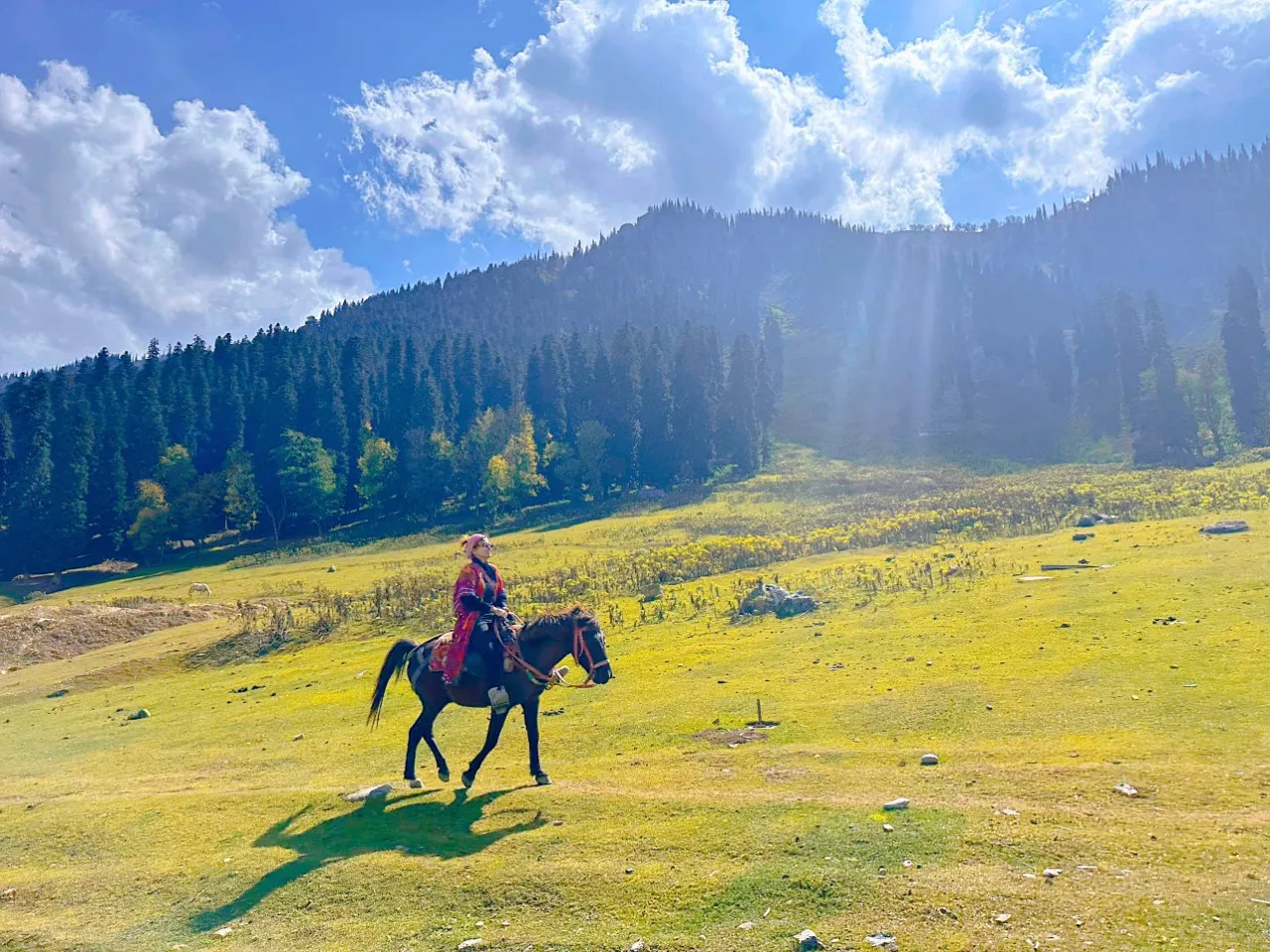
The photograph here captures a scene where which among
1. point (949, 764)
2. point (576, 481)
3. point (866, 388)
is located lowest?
point (949, 764)

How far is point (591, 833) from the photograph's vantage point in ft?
32.4

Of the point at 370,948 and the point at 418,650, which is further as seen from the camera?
the point at 418,650

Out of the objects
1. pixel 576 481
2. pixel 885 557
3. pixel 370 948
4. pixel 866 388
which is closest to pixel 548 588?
pixel 885 557

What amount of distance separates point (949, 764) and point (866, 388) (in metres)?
139

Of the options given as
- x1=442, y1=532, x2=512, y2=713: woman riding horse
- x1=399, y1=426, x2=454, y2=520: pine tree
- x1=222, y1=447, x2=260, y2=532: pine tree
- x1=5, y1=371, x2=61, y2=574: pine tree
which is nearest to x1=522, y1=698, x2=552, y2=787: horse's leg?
x1=442, y1=532, x2=512, y2=713: woman riding horse

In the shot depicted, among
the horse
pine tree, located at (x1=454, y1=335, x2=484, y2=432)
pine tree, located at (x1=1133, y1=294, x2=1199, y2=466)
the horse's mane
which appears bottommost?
the horse

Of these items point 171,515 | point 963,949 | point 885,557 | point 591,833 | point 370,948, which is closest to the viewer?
point 963,949

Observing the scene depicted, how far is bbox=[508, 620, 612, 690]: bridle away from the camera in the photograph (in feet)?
39.8

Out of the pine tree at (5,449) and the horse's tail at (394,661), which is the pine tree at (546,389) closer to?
the pine tree at (5,449)

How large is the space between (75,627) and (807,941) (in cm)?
4005

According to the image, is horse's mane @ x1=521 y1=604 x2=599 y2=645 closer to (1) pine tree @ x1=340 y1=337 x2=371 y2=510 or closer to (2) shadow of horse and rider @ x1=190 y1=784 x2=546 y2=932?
(2) shadow of horse and rider @ x1=190 y1=784 x2=546 y2=932

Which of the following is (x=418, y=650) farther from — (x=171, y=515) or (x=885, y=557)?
(x=171, y=515)

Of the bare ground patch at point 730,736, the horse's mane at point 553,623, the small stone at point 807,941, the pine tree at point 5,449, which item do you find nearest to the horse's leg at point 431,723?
the horse's mane at point 553,623

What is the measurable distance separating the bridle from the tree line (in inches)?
2772
